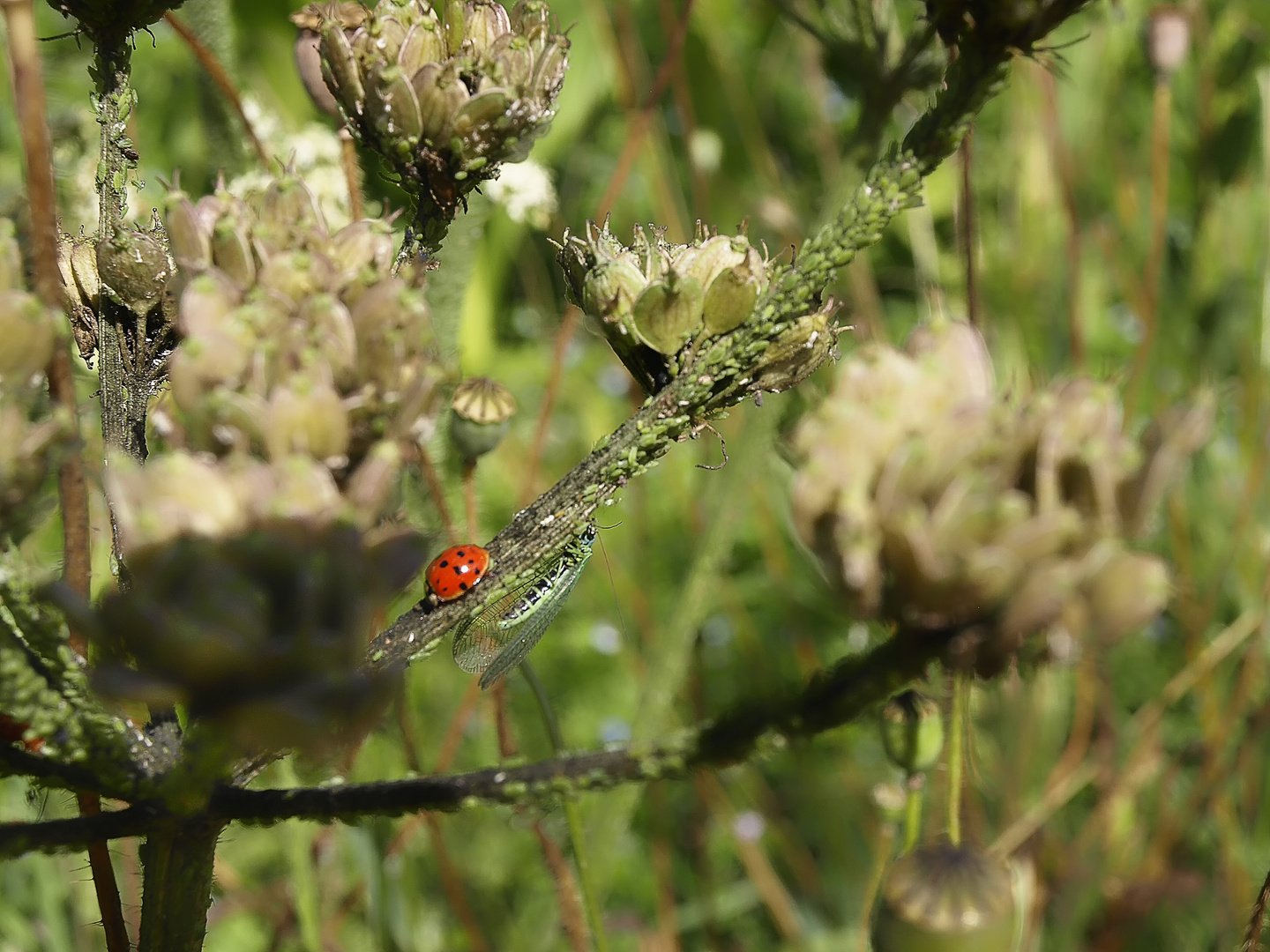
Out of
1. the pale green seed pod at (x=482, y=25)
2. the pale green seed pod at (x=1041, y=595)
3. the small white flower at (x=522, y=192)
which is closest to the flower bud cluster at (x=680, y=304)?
the pale green seed pod at (x=482, y=25)

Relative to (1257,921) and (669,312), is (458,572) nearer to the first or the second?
(669,312)

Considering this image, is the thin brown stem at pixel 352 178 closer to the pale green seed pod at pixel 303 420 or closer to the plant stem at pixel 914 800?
the pale green seed pod at pixel 303 420

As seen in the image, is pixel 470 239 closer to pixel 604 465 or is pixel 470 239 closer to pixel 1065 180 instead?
pixel 604 465

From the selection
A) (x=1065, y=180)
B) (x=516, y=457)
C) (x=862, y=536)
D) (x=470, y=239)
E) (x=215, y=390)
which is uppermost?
(x=516, y=457)

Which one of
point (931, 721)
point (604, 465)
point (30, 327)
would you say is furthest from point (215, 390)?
point (931, 721)

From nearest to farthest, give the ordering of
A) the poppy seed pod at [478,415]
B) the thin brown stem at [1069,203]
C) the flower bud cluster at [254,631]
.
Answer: the flower bud cluster at [254,631], the poppy seed pod at [478,415], the thin brown stem at [1069,203]

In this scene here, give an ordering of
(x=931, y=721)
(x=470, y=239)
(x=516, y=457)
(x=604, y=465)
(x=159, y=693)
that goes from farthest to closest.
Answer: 1. (x=516, y=457)
2. (x=470, y=239)
3. (x=931, y=721)
4. (x=604, y=465)
5. (x=159, y=693)
